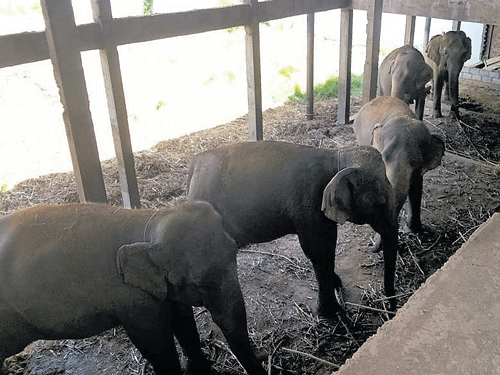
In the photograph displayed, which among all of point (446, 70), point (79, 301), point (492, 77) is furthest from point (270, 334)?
point (492, 77)

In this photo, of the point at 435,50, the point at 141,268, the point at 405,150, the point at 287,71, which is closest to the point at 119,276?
the point at 141,268

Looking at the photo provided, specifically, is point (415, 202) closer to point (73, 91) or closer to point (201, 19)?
point (201, 19)

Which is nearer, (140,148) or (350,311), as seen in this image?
(350,311)

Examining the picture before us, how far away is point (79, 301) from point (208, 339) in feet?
4.26

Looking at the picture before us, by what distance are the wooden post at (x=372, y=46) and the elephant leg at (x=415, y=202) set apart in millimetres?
2668

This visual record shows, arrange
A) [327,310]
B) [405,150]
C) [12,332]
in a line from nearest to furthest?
[12,332] < [327,310] < [405,150]

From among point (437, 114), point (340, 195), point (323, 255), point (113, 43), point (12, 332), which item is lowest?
point (437, 114)

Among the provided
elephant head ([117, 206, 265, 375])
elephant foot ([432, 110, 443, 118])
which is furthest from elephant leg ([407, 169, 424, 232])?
elephant foot ([432, 110, 443, 118])

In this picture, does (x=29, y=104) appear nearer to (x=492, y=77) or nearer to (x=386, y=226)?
(x=386, y=226)

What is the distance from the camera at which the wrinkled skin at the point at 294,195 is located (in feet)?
11.7

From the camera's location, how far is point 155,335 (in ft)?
9.14

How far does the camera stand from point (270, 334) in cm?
379

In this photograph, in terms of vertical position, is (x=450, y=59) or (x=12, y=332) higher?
(x=450, y=59)

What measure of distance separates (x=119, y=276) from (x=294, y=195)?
1.56m
